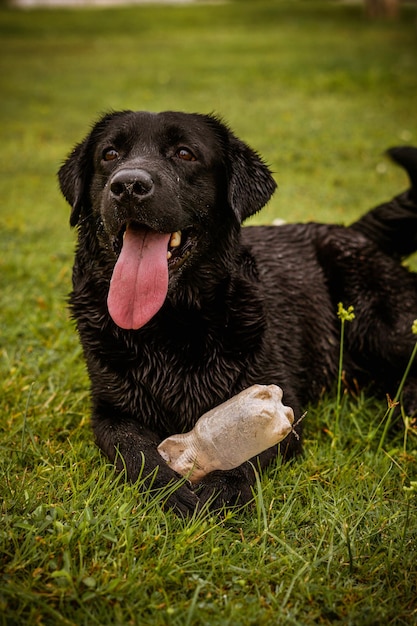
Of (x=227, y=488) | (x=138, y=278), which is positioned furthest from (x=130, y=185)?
(x=227, y=488)

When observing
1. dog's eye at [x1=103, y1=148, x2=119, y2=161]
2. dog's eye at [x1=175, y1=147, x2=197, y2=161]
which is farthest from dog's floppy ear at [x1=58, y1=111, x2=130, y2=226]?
dog's eye at [x1=175, y1=147, x2=197, y2=161]

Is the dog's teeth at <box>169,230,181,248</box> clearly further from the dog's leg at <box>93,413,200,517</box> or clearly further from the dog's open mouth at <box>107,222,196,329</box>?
the dog's leg at <box>93,413,200,517</box>

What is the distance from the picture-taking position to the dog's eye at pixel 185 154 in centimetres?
338

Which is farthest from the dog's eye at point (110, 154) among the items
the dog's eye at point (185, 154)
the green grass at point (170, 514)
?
the green grass at point (170, 514)


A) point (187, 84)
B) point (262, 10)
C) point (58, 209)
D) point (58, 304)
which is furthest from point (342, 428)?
point (262, 10)

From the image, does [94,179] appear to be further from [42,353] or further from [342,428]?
[342,428]

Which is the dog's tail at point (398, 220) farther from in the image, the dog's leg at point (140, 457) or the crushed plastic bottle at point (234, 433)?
the dog's leg at point (140, 457)

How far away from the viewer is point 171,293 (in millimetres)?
3289

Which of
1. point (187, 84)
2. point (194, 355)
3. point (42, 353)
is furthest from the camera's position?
point (187, 84)

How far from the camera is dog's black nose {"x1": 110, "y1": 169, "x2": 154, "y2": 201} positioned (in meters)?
2.92

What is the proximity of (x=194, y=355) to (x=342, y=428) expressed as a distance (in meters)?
0.99

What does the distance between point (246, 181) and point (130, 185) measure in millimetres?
831

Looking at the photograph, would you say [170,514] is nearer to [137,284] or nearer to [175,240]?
[137,284]

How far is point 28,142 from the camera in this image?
1148 centimetres
